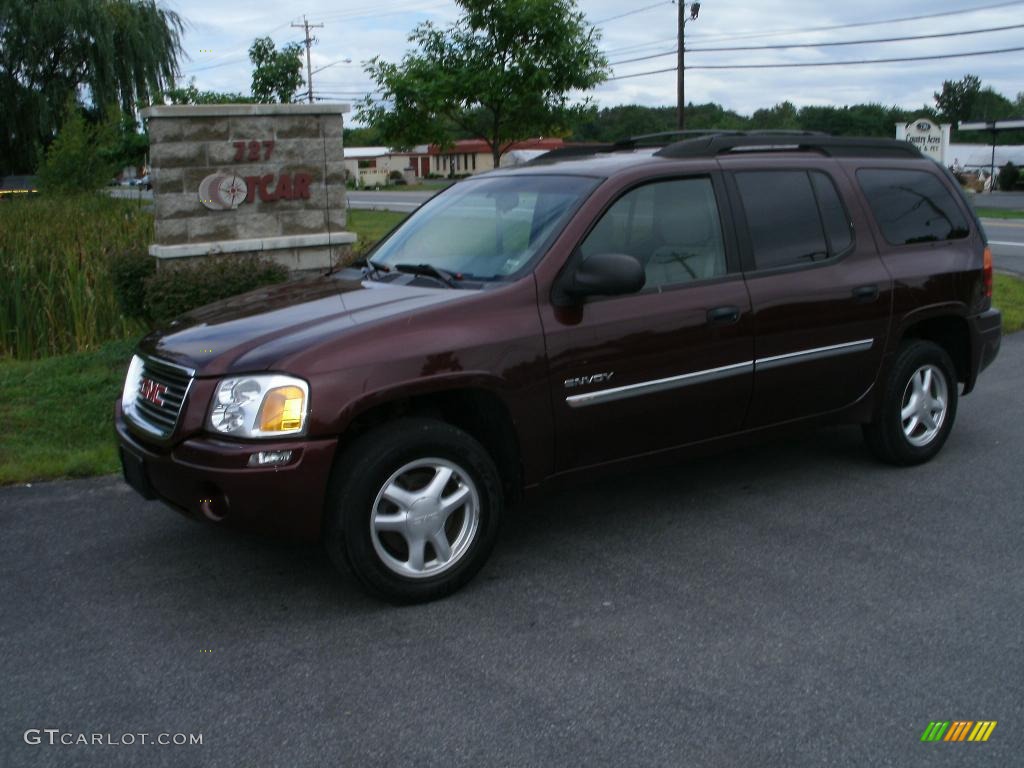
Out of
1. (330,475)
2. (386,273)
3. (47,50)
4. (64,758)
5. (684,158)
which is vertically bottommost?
(64,758)

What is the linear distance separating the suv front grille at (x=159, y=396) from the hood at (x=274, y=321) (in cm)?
5

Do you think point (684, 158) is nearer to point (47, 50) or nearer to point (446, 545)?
point (446, 545)

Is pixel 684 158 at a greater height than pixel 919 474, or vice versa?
pixel 684 158

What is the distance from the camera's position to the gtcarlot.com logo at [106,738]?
3.38m

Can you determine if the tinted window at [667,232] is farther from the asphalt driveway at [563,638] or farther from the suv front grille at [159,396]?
the suv front grille at [159,396]

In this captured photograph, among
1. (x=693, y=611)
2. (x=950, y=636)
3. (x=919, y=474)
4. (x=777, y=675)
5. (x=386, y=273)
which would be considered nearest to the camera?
(x=777, y=675)

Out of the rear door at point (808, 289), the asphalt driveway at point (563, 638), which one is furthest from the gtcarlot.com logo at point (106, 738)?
the rear door at point (808, 289)

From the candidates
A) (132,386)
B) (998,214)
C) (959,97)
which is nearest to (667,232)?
(132,386)

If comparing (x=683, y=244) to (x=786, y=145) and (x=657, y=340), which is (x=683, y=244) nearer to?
(x=657, y=340)

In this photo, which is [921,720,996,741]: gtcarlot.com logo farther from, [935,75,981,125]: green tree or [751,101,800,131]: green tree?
[935,75,981,125]: green tree

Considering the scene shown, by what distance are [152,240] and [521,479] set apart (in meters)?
8.55

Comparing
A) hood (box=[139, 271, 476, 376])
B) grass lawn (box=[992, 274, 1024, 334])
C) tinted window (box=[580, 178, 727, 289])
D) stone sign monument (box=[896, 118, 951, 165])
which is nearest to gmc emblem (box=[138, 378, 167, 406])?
hood (box=[139, 271, 476, 376])

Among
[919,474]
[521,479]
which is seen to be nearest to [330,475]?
[521,479]

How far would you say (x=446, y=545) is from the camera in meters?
4.43
